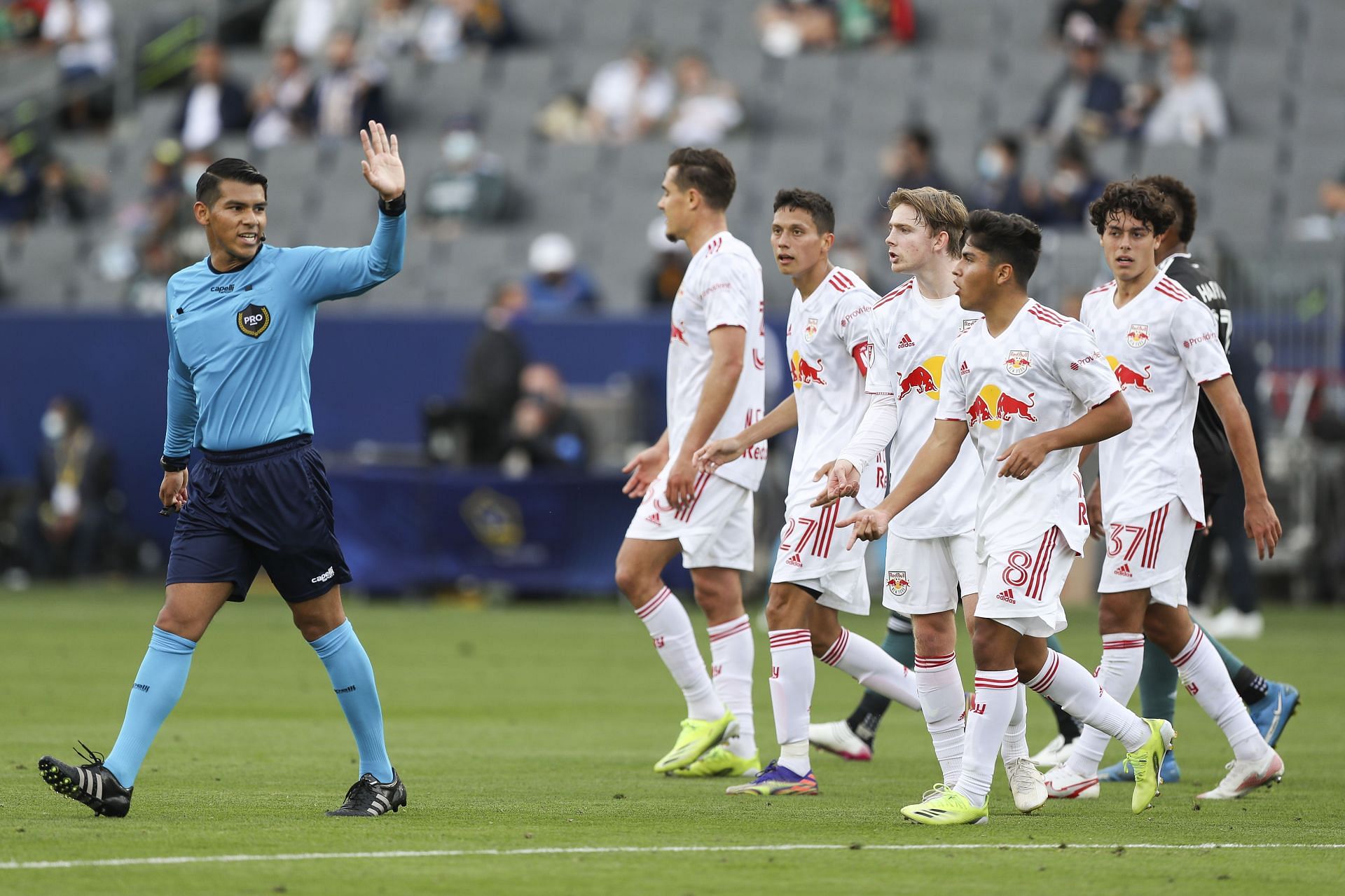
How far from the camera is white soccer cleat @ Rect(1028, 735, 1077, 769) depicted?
29.0ft

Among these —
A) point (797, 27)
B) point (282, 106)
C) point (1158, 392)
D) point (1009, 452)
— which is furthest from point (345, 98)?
point (1009, 452)

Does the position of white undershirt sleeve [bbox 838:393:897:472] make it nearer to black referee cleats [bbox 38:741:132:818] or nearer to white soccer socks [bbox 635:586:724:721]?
white soccer socks [bbox 635:586:724:721]

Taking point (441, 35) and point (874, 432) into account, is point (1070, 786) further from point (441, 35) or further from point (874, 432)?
point (441, 35)

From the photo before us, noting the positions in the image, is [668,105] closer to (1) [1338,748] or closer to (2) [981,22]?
(2) [981,22]

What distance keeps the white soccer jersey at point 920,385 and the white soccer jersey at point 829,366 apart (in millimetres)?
149

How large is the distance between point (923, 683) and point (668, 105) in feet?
55.5

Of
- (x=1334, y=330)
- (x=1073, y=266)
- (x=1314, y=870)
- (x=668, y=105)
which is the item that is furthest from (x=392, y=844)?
(x=668, y=105)

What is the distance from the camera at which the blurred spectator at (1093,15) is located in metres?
22.0

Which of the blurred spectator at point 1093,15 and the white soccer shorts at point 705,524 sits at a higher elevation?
the blurred spectator at point 1093,15

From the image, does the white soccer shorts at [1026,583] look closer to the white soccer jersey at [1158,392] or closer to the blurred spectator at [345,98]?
the white soccer jersey at [1158,392]

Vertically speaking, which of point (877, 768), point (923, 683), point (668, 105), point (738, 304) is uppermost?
point (668, 105)

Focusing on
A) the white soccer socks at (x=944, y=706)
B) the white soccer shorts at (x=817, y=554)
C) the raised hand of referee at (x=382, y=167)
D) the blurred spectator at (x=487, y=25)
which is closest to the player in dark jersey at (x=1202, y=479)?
the white soccer shorts at (x=817, y=554)

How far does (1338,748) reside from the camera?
32.1 feet

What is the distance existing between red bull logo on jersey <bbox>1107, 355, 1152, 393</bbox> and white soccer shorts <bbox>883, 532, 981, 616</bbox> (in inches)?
39.2
